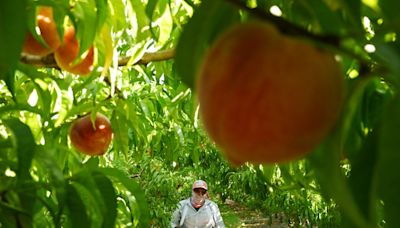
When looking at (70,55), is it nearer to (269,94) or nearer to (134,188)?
(134,188)

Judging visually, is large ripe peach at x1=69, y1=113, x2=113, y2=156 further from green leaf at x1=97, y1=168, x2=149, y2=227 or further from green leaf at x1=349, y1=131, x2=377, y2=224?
green leaf at x1=349, y1=131, x2=377, y2=224

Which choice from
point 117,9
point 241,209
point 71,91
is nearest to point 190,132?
point 71,91

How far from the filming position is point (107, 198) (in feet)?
2.37

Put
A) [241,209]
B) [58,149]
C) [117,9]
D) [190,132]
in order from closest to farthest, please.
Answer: [117,9] → [58,149] → [190,132] → [241,209]

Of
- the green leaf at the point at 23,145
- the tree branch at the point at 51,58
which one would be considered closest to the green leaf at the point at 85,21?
the green leaf at the point at 23,145

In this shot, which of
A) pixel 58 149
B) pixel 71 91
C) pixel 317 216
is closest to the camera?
pixel 58 149

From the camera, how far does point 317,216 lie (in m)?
5.05

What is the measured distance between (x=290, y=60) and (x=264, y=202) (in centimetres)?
619

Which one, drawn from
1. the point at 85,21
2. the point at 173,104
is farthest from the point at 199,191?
the point at 85,21

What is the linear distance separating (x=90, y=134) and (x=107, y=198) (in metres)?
0.75

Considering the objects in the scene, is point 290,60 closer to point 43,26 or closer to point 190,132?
point 43,26

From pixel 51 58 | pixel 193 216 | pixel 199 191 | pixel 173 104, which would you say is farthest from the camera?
pixel 193 216

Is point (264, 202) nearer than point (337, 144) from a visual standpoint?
No

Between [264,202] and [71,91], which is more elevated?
[71,91]
